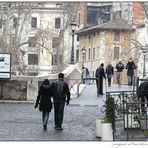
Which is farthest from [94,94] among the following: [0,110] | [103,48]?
[103,48]

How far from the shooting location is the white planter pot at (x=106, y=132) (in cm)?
1455

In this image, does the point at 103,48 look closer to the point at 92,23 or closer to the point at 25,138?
the point at 92,23

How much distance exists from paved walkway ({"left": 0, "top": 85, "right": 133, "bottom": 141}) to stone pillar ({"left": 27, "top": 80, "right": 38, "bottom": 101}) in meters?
0.86

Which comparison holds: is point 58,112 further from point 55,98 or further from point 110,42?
point 110,42

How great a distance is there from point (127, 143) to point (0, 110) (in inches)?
403

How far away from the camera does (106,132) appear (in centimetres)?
1461

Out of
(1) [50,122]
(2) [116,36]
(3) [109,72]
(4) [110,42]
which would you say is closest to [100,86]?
(3) [109,72]

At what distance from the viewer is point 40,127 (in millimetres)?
17688

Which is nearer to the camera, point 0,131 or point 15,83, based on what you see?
point 0,131

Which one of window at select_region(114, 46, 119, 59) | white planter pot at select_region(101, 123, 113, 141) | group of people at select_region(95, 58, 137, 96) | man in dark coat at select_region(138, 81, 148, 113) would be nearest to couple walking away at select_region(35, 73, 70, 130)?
white planter pot at select_region(101, 123, 113, 141)

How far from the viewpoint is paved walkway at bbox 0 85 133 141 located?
50.6 feet

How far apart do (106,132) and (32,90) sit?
501 inches

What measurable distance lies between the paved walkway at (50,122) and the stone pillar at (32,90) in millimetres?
857

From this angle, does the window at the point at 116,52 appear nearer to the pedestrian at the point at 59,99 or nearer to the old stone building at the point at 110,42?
the old stone building at the point at 110,42
